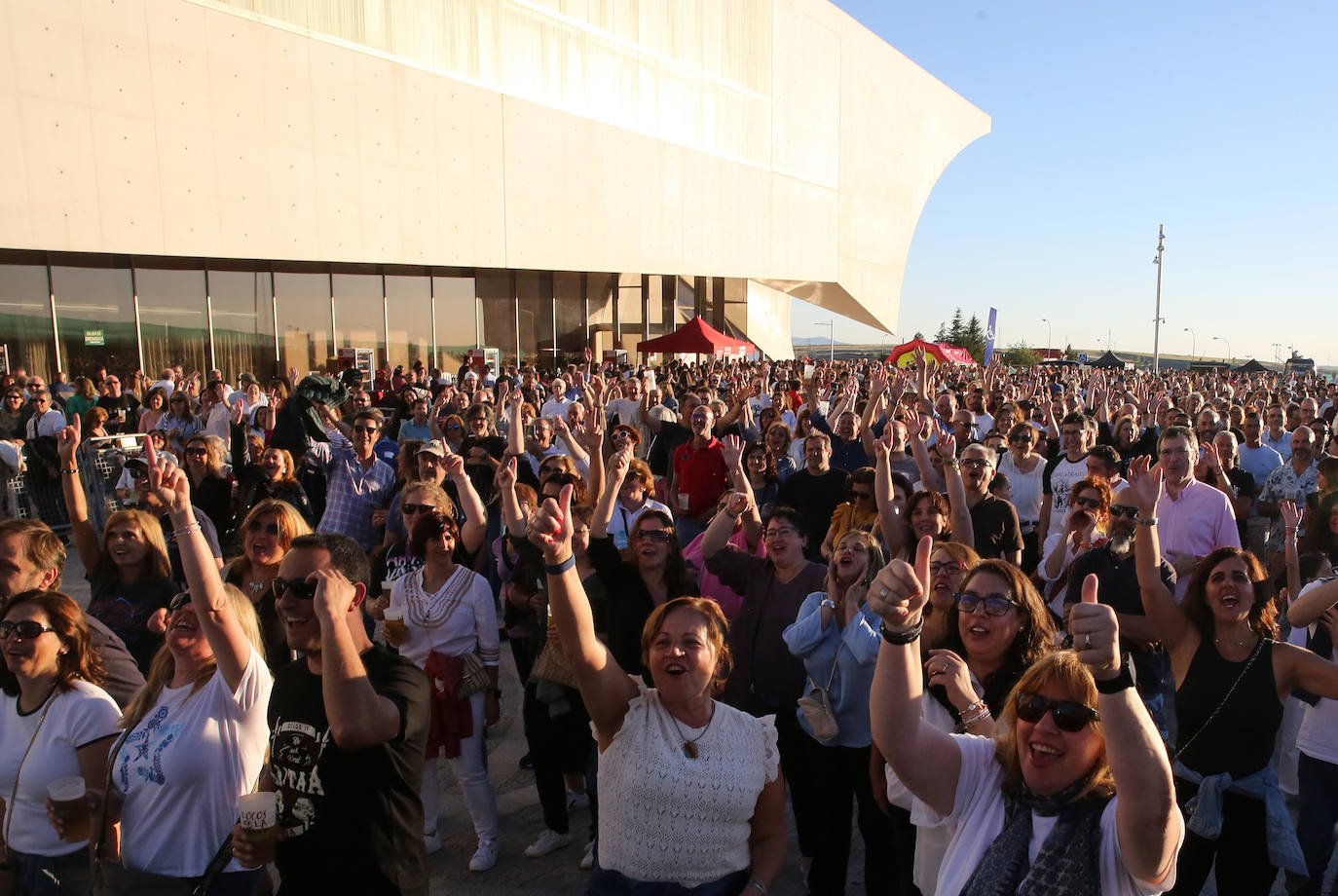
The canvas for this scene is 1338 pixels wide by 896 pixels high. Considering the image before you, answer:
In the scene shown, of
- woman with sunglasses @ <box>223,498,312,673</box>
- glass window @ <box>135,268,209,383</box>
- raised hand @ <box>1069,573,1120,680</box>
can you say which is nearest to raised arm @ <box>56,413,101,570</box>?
woman with sunglasses @ <box>223,498,312,673</box>

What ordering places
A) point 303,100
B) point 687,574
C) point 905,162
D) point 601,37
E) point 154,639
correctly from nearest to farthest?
point 154,639 < point 687,574 < point 303,100 < point 601,37 < point 905,162

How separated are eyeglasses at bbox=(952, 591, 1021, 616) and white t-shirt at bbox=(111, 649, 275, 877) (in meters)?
2.32

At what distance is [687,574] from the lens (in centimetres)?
444

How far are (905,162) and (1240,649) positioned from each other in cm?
3654

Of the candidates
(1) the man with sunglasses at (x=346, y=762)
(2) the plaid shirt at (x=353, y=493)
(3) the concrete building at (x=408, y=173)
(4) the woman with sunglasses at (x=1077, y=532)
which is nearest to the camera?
(1) the man with sunglasses at (x=346, y=762)

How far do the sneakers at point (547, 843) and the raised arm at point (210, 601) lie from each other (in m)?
1.99

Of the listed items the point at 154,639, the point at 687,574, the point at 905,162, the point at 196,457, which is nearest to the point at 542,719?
the point at 687,574

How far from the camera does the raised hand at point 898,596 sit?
207 cm

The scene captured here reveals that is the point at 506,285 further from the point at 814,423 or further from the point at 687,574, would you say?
the point at 687,574

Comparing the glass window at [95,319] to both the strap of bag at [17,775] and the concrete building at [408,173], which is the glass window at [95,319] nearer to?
the concrete building at [408,173]

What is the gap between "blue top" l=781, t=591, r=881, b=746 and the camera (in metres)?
3.57

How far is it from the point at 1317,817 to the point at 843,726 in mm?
1971

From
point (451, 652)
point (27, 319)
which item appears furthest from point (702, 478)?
point (27, 319)

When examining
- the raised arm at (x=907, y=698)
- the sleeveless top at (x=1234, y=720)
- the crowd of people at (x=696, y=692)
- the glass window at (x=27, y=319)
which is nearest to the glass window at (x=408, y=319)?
the glass window at (x=27, y=319)
